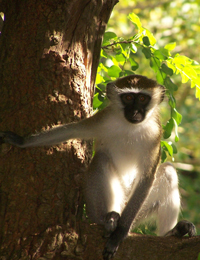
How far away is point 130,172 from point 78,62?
5.37ft

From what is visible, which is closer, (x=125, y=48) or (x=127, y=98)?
(x=127, y=98)

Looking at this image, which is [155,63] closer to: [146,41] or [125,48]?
[146,41]

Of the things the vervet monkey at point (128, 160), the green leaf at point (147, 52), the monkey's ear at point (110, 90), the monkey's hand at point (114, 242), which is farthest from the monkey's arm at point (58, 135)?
the monkey's hand at point (114, 242)

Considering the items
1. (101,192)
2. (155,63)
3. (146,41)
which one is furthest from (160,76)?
(101,192)

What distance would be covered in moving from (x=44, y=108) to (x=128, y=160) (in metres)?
1.37

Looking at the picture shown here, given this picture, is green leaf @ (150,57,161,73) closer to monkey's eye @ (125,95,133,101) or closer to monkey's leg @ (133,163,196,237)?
monkey's eye @ (125,95,133,101)

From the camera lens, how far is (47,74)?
3842 millimetres

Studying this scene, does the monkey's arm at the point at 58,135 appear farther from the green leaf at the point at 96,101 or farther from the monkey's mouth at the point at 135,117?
the green leaf at the point at 96,101

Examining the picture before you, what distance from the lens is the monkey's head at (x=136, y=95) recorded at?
166 inches

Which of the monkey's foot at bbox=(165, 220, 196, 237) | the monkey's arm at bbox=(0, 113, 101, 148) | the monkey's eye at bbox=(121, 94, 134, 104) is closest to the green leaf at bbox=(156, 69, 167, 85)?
the monkey's eye at bbox=(121, 94, 134, 104)

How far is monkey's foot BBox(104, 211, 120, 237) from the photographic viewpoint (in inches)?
143

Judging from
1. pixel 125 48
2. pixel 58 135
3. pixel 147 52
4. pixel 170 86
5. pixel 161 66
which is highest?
pixel 125 48

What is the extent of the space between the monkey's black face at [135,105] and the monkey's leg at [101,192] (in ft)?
2.10

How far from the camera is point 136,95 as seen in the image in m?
4.25
